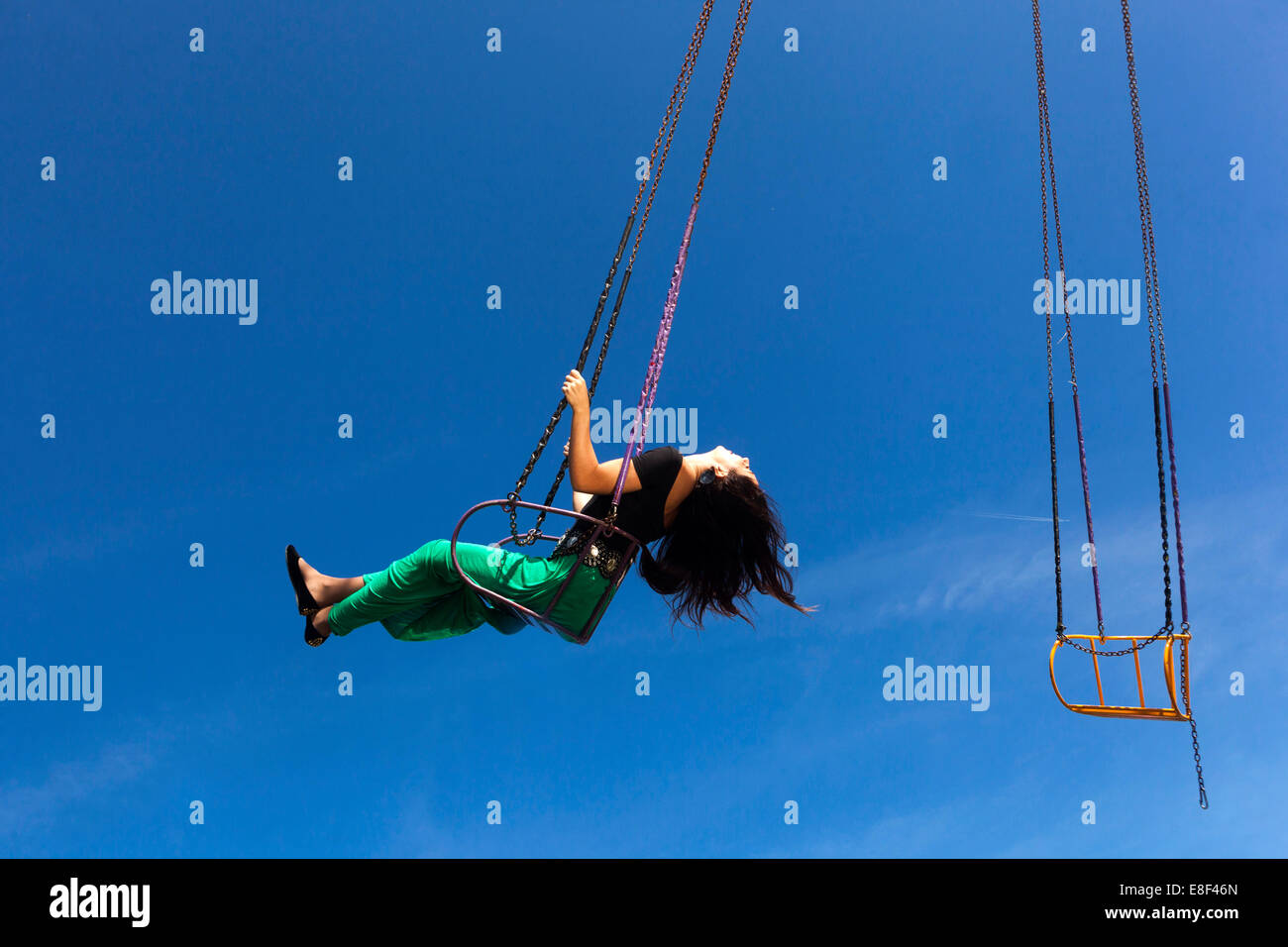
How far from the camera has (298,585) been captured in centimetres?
615

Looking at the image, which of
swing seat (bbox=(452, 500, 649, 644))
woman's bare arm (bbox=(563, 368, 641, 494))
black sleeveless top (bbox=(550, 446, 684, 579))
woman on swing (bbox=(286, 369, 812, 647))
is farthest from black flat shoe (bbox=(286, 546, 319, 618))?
woman's bare arm (bbox=(563, 368, 641, 494))

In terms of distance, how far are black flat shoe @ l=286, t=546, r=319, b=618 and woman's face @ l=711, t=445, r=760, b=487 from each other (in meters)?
2.39

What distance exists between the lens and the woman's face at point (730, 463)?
5.98 metres

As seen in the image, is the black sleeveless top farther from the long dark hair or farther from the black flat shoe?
the black flat shoe

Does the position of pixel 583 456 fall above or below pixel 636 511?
above

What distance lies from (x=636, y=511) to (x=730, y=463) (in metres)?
0.64

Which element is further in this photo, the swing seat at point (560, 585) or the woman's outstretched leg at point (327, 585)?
the woman's outstretched leg at point (327, 585)

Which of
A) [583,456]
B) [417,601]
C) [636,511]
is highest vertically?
[583,456]

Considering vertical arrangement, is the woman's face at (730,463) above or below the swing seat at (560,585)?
above

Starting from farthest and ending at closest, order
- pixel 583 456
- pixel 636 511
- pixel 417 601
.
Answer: pixel 417 601 → pixel 636 511 → pixel 583 456

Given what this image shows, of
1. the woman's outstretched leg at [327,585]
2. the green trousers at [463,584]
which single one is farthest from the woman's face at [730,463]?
the woman's outstretched leg at [327,585]

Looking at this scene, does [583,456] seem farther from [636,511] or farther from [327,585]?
[327,585]

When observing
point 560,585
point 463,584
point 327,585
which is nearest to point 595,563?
point 560,585

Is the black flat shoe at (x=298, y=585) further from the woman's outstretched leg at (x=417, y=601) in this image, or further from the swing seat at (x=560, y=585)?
the swing seat at (x=560, y=585)
